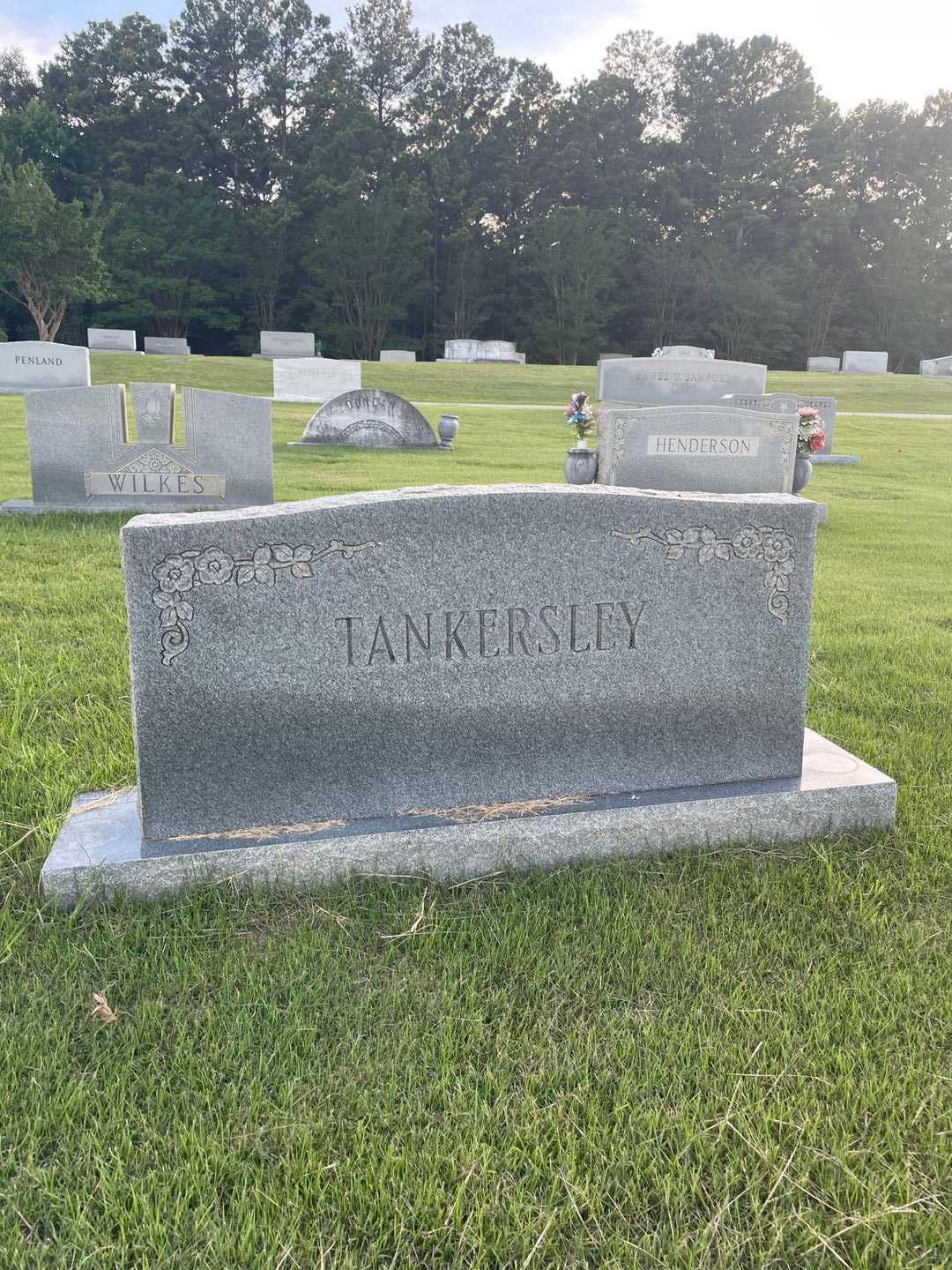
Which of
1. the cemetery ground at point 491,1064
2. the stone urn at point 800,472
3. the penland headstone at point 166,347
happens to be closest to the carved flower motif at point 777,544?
the cemetery ground at point 491,1064

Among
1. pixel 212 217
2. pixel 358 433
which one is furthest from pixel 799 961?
pixel 212 217

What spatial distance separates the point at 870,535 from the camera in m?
8.91

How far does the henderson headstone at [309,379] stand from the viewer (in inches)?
862

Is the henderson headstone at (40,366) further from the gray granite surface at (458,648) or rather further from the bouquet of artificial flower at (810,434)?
the gray granite surface at (458,648)

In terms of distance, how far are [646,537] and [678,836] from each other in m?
0.91

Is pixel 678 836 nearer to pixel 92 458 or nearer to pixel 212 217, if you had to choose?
pixel 92 458

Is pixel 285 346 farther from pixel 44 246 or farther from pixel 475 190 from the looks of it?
pixel 475 190

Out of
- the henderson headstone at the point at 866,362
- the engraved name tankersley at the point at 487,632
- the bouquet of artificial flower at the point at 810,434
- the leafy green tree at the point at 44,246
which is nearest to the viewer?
the engraved name tankersley at the point at 487,632

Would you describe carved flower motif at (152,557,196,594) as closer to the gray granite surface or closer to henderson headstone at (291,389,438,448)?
the gray granite surface

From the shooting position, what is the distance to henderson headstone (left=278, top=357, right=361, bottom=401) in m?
21.9

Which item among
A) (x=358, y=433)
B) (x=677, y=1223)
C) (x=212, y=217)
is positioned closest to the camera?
(x=677, y=1223)

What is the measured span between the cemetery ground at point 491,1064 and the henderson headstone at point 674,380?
17666mm

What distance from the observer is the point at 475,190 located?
51156 millimetres

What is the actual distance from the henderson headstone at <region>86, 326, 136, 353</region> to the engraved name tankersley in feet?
119
